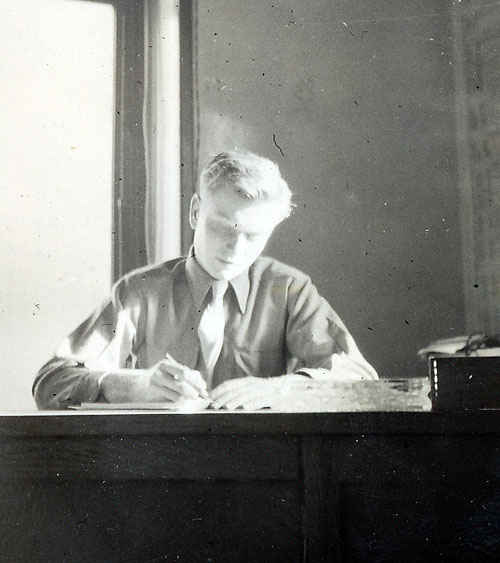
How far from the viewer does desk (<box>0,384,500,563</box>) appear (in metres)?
1.00

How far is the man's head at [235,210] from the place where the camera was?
1.51 metres

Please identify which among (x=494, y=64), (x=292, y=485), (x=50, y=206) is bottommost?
(x=292, y=485)

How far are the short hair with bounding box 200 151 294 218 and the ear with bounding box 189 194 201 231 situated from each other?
1.0 inches

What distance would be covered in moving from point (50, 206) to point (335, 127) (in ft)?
2.19

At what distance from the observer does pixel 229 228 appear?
1.52 m

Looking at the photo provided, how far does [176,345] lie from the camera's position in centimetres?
146

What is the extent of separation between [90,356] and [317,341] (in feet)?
1.59

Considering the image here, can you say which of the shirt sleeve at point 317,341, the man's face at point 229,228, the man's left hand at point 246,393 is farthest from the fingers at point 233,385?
the man's face at point 229,228

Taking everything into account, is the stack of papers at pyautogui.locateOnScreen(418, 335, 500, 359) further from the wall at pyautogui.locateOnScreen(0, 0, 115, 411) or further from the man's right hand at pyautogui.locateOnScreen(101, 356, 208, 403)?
the wall at pyautogui.locateOnScreen(0, 0, 115, 411)

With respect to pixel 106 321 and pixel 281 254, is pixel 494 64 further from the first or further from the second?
pixel 106 321

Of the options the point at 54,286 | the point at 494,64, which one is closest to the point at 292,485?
the point at 54,286

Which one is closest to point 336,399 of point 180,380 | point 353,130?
point 180,380

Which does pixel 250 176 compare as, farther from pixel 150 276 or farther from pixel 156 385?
pixel 156 385

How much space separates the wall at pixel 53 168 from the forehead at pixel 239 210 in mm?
239
